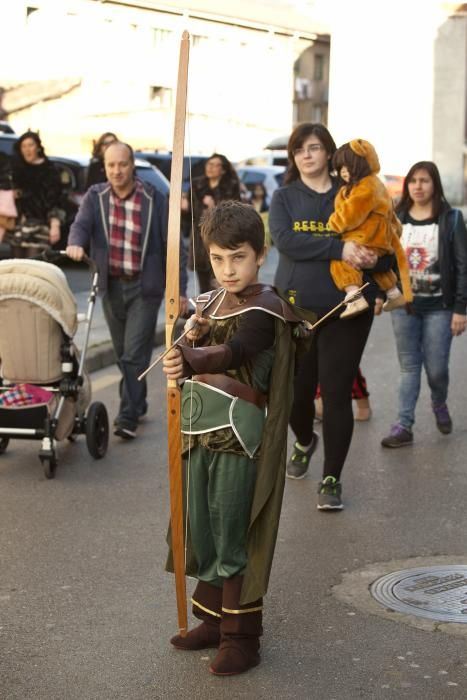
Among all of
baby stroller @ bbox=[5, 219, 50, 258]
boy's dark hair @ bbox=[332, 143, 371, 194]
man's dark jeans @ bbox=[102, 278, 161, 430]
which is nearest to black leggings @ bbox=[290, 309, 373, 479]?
boy's dark hair @ bbox=[332, 143, 371, 194]

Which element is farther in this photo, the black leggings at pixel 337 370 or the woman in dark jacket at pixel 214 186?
the woman in dark jacket at pixel 214 186

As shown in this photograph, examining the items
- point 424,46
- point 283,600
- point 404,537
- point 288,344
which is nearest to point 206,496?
point 288,344

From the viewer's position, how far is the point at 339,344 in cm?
691

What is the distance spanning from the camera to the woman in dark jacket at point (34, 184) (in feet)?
45.3

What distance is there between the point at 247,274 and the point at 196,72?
168 feet

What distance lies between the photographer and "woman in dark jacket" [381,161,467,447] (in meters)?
8.54

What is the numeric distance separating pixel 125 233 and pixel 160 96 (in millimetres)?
46379

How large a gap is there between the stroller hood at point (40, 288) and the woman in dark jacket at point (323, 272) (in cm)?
142

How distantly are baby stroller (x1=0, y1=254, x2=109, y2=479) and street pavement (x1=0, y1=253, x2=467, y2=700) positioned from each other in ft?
0.85

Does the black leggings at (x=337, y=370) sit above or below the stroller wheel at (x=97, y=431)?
above

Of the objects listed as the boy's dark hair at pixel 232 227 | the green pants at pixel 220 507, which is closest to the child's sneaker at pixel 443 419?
the green pants at pixel 220 507

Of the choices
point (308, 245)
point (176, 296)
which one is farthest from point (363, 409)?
point (176, 296)

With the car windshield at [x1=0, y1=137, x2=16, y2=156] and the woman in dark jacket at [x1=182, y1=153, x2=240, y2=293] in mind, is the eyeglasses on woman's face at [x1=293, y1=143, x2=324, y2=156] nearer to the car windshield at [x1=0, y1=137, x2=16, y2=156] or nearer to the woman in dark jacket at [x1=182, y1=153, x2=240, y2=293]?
the woman in dark jacket at [x1=182, y1=153, x2=240, y2=293]

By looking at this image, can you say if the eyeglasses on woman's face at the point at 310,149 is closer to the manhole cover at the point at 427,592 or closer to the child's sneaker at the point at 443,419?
the manhole cover at the point at 427,592
